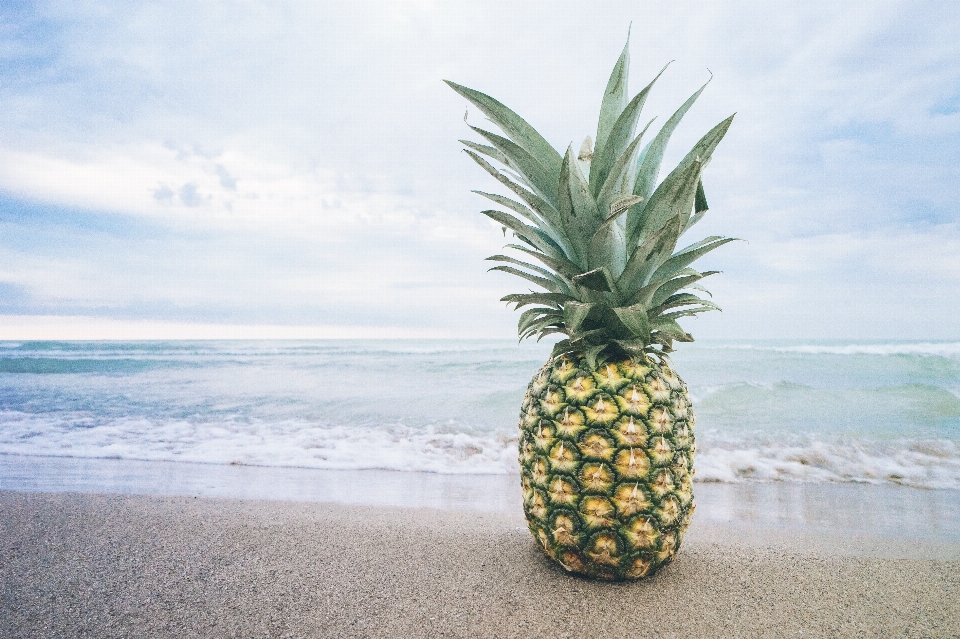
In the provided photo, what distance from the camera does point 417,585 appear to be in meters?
2.65

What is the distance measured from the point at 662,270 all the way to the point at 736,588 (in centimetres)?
166

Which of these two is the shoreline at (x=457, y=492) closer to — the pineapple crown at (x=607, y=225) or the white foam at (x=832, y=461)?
the white foam at (x=832, y=461)

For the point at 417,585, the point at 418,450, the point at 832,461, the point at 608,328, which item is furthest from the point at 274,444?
the point at 832,461

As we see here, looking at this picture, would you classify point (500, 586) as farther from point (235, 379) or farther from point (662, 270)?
→ point (235, 379)

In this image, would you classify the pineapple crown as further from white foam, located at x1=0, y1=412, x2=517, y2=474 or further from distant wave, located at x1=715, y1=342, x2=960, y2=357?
distant wave, located at x1=715, y1=342, x2=960, y2=357

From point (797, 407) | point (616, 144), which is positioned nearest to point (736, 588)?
point (616, 144)

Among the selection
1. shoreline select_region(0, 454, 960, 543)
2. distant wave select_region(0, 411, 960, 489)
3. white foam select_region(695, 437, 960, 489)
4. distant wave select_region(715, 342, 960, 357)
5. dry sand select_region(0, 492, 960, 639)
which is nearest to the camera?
dry sand select_region(0, 492, 960, 639)

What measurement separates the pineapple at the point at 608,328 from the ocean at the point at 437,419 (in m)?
3.85

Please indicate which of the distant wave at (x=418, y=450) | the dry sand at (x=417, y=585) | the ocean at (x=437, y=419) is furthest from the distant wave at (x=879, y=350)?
the dry sand at (x=417, y=585)

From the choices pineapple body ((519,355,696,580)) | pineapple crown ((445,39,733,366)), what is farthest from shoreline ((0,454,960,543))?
pineapple crown ((445,39,733,366))

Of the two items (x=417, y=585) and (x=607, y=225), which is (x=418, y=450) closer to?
(x=417, y=585)

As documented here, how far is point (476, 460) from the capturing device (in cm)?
666

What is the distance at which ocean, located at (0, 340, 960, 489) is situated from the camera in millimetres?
6527

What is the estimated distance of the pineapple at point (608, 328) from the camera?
2.32 m
